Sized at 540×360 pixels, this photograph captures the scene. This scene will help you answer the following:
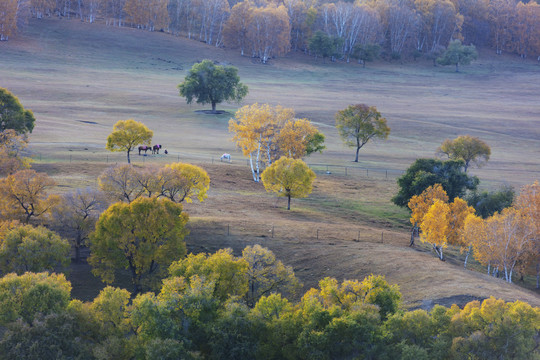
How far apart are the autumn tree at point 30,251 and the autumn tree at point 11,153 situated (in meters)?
14.3

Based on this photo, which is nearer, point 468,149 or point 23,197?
point 23,197

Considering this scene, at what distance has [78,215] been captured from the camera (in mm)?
50031

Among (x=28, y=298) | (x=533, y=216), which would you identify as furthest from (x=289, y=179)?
(x=28, y=298)

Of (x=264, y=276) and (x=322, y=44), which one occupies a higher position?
(x=322, y=44)

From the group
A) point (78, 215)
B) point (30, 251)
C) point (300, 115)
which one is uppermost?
point (300, 115)

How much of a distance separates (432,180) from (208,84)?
61514 mm

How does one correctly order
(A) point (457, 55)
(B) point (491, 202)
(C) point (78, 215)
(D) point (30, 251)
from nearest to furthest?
(D) point (30, 251)
(C) point (78, 215)
(B) point (491, 202)
(A) point (457, 55)

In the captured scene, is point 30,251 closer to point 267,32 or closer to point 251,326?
point 251,326

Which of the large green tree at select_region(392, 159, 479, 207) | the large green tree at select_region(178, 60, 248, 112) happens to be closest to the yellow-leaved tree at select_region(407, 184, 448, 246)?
the large green tree at select_region(392, 159, 479, 207)

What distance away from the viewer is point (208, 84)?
117m

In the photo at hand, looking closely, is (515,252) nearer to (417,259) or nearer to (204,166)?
(417,259)

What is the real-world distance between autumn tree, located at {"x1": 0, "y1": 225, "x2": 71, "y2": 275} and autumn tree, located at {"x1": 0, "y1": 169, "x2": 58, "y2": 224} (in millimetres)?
5178

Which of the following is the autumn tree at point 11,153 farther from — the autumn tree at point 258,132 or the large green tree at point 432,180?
the large green tree at point 432,180

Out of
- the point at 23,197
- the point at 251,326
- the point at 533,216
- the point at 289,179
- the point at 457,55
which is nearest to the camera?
the point at 251,326
